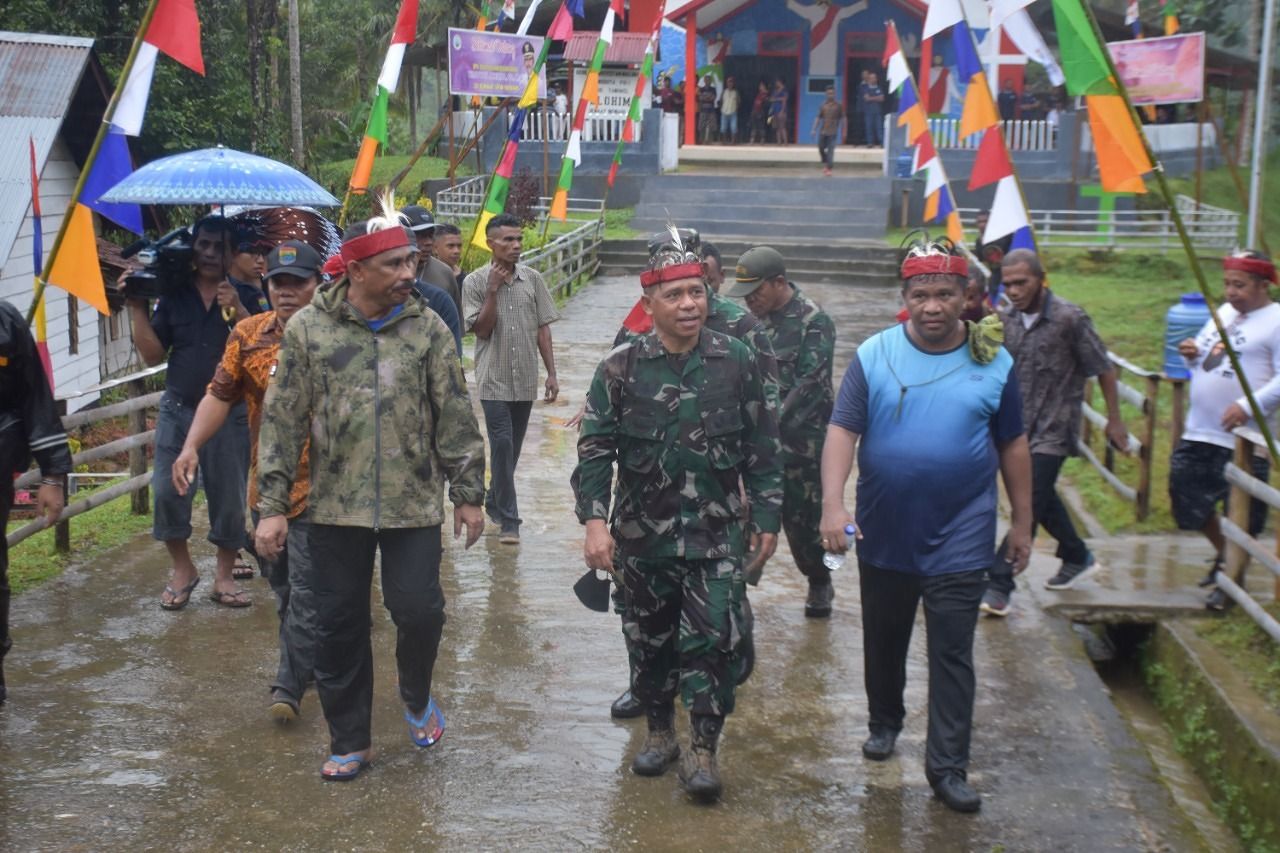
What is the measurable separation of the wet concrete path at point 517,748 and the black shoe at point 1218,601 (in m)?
0.76

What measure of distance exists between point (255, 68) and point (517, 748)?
25228 mm

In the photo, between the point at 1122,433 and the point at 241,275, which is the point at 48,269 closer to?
the point at 241,275

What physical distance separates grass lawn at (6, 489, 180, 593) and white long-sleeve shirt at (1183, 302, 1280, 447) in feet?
19.7

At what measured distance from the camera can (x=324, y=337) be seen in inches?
181

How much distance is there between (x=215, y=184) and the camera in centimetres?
714

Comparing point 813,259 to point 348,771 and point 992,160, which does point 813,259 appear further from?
point 348,771

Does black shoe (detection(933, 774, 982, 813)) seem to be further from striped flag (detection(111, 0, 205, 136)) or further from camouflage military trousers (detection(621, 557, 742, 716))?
striped flag (detection(111, 0, 205, 136))

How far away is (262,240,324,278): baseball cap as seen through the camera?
524 cm

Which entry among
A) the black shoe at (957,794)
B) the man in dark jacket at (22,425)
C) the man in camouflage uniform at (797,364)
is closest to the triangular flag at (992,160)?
the man in camouflage uniform at (797,364)

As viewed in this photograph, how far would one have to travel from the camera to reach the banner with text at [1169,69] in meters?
11.1

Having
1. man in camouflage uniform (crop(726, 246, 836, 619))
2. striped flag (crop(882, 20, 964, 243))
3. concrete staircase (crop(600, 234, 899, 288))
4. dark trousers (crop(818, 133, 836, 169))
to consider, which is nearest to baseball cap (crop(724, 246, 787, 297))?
man in camouflage uniform (crop(726, 246, 836, 619))

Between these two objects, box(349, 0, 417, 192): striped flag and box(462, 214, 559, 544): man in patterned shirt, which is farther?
box(349, 0, 417, 192): striped flag

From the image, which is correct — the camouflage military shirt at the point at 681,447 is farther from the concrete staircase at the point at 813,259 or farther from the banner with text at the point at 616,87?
the banner with text at the point at 616,87

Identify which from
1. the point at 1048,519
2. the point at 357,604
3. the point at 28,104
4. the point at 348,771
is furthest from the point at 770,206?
the point at 348,771
